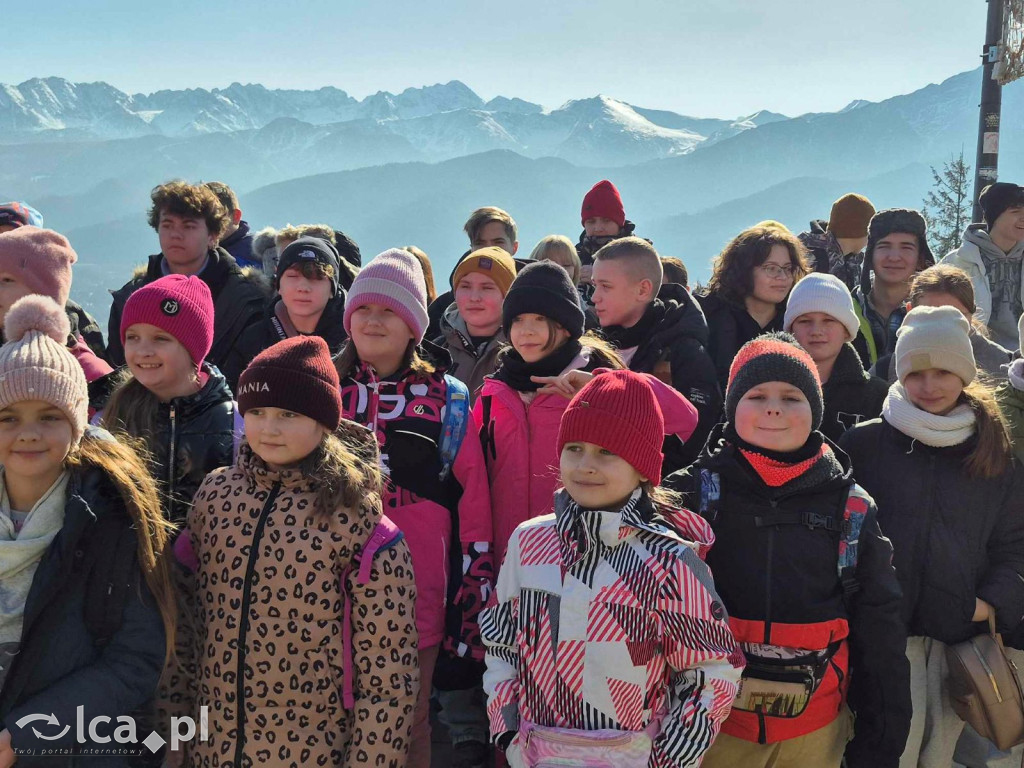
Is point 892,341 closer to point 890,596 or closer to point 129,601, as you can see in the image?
point 890,596

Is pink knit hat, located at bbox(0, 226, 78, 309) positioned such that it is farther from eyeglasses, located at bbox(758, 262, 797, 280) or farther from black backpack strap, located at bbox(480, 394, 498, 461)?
eyeglasses, located at bbox(758, 262, 797, 280)

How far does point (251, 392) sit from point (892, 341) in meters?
3.79

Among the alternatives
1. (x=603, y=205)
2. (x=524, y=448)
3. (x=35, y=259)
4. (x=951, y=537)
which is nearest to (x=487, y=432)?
(x=524, y=448)

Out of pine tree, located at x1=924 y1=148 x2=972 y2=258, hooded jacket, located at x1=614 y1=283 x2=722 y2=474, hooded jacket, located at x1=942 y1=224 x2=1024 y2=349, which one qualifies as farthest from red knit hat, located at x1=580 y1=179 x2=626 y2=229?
pine tree, located at x1=924 y1=148 x2=972 y2=258

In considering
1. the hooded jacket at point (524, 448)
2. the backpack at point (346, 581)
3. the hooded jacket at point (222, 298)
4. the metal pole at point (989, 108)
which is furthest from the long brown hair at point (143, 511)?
the metal pole at point (989, 108)

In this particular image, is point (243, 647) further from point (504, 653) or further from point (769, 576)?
point (769, 576)

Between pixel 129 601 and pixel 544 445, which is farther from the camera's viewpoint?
pixel 544 445

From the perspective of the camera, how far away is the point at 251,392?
2.42 m

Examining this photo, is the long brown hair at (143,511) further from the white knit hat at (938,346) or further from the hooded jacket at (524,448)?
the white knit hat at (938,346)

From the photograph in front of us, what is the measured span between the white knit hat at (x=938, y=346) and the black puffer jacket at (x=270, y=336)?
2.76m

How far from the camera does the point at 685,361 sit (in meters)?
3.79

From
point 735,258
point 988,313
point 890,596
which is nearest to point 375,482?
point 890,596

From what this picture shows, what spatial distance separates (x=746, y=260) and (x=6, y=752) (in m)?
3.98

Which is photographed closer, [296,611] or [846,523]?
[296,611]
